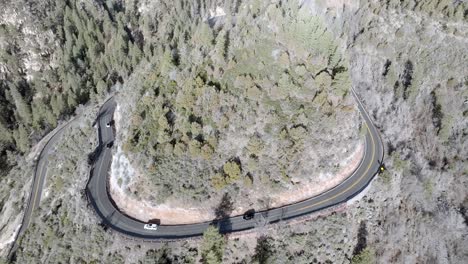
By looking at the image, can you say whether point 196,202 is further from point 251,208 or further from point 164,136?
point 164,136

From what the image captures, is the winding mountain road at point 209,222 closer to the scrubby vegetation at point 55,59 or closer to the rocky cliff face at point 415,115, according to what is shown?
the rocky cliff face at point 415,115

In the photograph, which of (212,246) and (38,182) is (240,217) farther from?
(38,182)

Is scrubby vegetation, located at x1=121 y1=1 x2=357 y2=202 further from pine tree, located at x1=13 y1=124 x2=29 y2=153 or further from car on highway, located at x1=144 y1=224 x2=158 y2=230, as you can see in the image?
pine tree, located at x1=13 y1=124 x2=29 y2=153

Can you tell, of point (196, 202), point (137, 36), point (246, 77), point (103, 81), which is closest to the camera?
point (196, 202)

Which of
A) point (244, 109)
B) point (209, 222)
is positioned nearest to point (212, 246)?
point (209, 222)

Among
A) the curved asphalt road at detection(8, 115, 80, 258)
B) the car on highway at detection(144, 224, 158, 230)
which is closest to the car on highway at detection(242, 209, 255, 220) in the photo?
the car on highway at detection(144, 224, 158, 230)

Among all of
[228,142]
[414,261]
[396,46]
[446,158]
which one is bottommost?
[414,261]

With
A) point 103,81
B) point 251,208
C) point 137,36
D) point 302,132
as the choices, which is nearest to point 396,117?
point 302,132

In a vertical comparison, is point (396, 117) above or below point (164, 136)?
below
